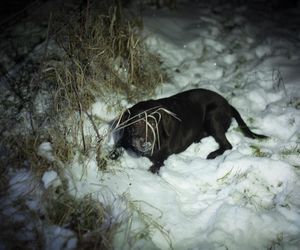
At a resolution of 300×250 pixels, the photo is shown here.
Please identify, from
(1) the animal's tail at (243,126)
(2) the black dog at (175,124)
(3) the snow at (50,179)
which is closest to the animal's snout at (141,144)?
(2) the black dog at (175,124)

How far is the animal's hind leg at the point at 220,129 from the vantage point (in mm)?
4562

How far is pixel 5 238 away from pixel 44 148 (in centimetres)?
101

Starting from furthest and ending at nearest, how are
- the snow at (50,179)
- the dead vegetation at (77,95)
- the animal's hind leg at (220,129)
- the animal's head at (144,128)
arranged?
the animal's hind leg at (220,129)
the animal's head at (144,128)
the snow at (50,179)
the dead vegetation at (77,95)

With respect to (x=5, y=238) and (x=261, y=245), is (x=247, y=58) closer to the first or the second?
(x=261, y=245)

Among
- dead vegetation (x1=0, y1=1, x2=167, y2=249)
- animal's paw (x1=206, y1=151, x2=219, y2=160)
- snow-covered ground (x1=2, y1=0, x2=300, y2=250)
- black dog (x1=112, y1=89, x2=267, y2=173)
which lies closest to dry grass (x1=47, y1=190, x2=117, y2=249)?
dead vegetation (x1=0, y1=1, x2=167, y2=249)

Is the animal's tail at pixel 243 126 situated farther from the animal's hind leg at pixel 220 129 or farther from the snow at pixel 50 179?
the snow at pixel 50 179

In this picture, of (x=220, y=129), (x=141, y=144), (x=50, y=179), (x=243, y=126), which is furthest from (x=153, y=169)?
(x=243, y=126)

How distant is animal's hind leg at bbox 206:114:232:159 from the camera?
15.0 ft

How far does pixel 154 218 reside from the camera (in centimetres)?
354

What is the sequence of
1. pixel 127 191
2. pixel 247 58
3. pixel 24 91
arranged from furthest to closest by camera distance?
pixel 247 58
pixel 24 91
pixel 127 191

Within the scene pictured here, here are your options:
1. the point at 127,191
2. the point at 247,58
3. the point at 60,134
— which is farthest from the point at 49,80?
the point at 247,58

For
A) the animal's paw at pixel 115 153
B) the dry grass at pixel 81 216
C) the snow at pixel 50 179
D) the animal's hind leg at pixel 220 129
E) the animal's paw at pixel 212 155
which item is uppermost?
the snow at pixel 50 179

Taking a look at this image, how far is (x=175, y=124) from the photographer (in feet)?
14.5

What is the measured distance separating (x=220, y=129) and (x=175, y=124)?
651mm
